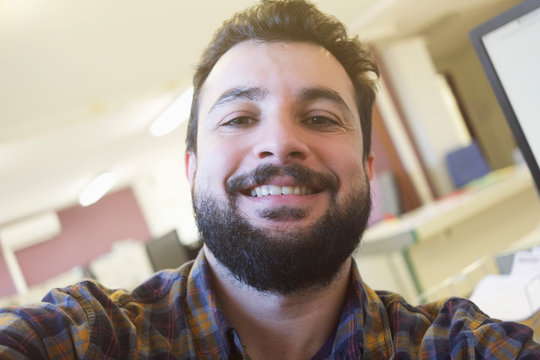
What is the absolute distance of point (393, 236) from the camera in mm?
2670

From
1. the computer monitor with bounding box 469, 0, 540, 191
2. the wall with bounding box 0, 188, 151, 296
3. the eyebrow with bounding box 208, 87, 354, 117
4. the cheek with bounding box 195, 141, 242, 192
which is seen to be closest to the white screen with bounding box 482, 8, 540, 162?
the computer monitor with bounding box 469, 0, 540, 191

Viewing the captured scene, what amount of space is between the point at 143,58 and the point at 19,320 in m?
3.09

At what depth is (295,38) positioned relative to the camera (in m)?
0.97

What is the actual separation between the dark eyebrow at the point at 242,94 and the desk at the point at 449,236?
1.98m

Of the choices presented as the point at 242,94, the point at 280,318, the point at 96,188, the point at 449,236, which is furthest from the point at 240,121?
the point at 96,188

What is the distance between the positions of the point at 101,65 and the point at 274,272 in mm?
2942

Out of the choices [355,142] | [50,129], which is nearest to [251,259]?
[355,142]

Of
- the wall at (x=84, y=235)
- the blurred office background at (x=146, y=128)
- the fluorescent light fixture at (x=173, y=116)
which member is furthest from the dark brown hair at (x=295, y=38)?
the wall at (x=84, y=235)

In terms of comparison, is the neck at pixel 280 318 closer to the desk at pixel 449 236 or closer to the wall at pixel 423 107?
the desk at pixel 449 236

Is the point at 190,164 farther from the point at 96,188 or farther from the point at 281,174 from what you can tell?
the point at 96,188

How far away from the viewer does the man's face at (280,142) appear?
2.54 feet

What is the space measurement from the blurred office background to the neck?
799mm

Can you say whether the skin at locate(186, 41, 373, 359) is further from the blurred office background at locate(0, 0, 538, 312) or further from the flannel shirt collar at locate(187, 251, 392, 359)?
the blurred office background at locate(0, 0, 538, 312)

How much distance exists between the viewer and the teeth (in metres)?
0.78
